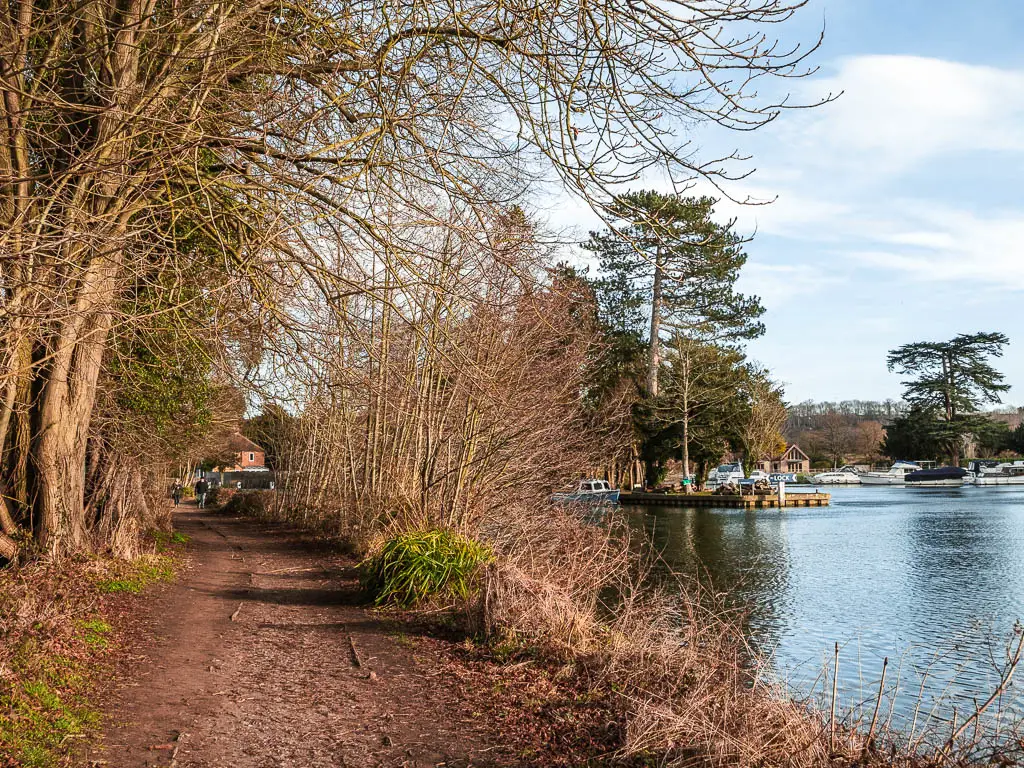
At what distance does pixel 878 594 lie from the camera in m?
17.0

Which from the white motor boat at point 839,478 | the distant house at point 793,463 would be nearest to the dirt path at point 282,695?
the white motor boat at point 839,478

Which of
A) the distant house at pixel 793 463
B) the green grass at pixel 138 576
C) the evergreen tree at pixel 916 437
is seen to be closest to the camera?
the green grass at pixel 138 576

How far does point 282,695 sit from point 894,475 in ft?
270

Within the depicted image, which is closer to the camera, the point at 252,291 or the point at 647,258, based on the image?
the point at 647,258

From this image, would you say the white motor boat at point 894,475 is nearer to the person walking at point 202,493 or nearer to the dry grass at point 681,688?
the person walking at point 202,493

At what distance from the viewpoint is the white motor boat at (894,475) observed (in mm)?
78812

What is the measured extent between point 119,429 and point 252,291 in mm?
6380

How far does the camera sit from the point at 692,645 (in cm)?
660

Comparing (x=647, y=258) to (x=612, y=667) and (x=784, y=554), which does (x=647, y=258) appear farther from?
(x=784, y=554)

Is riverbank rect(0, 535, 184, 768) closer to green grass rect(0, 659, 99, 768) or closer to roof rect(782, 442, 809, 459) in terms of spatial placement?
green grass rect(0, 659, 99, 768)

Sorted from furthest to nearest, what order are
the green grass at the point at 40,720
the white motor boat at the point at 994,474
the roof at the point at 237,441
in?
the white motor boat at the point at 994,474, the roof at the point at 237,441, the green grass at the point at 40,720

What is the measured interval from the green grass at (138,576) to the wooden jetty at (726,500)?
3525 centimetres

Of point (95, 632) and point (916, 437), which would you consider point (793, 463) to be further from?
point (95, 632)

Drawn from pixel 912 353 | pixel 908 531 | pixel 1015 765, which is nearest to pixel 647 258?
pixel 1015 765
